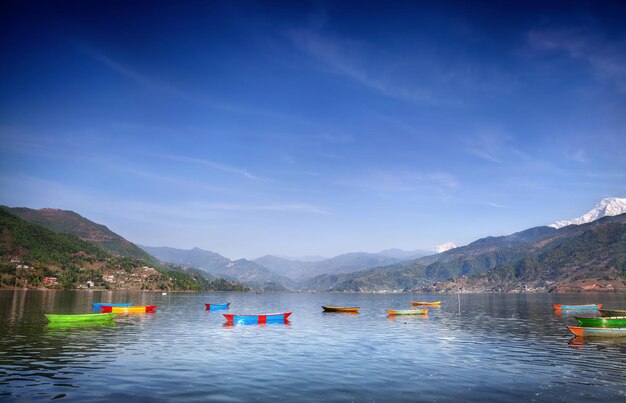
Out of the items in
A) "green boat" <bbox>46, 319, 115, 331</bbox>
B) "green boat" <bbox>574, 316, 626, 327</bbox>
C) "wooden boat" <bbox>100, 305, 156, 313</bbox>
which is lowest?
"wooden boat" <bbox>100, 305, 156, 313</bbox>

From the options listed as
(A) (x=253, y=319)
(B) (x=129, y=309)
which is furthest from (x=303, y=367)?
(B) (x=129, y=309)

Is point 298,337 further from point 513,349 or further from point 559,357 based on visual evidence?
point 559,357

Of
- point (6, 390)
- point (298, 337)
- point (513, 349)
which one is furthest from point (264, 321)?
point (6, 390)

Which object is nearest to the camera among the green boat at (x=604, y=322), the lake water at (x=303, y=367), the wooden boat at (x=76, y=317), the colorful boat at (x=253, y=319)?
the lake water at (x=303, y=367)

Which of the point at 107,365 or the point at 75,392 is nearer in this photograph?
the point at 75,392

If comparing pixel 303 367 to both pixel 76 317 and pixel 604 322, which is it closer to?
pixel 604 322

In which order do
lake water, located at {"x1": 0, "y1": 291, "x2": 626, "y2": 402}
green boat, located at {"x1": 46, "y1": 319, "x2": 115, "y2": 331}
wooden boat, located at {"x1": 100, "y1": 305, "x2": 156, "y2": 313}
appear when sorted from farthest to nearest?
1. wooden boat, located at {"x1": 100, "y1": 305, "x2": 156, "y2": 313}
2. green boat, located at {"x1": 46, "y1": 319, "x2": 115, "y2": 331}
3. lake water, located at {"x1": 0, "y1": 291, "x2": 626, "y2": 402}

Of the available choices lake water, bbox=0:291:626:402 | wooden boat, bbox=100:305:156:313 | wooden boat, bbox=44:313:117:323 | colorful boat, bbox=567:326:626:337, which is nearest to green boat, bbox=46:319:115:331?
wooden boat, bbox=44:313:117:323

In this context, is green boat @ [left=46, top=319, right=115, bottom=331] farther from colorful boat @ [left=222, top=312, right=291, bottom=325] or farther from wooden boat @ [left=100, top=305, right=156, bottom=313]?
wooden boat @ [left=100, top=305, right=156, bottom=313]

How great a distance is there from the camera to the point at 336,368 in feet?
134

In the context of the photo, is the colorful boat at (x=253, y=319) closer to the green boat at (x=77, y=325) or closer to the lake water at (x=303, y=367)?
the lake water at (x=303, y=367)

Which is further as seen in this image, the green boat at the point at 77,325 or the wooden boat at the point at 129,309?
the wooden boat at the point at 129,309

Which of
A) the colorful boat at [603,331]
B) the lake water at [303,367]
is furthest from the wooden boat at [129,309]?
the colorful boat at [603,331]

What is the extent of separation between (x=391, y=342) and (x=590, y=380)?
1126 inches
